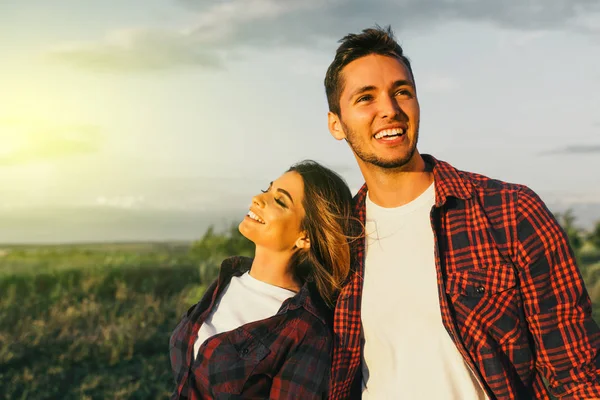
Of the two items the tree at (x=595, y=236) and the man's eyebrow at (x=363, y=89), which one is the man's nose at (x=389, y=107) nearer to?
the man's eyebrow at (x=363, y=89)

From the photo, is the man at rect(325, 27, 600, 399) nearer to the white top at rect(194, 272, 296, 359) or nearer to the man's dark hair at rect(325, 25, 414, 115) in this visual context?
the man's dark hair at rect(325, 25, 414, 115)

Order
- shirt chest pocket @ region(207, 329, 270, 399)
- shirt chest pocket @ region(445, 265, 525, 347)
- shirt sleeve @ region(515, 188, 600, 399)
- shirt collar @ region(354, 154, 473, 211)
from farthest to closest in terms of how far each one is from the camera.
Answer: shirt chest pocket @ region(207, 329, 270, 399) → shirt collar @ region(354, 154, 473, 211) → shirt chest pocket @ region(445, 265, 525, 347) → shirt sleeve @ region(515, 188, 600, 399)

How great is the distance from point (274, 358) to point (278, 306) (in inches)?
12.5

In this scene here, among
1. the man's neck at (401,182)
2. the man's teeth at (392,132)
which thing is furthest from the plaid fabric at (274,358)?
the man's teeth at (392,132)

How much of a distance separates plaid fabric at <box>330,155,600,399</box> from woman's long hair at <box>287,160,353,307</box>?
0.55m

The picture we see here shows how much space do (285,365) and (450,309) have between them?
0.87 meters

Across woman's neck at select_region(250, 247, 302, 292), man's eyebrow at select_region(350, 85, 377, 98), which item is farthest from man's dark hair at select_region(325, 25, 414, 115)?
woman's neck at select_region(250, 247, 302, 292)

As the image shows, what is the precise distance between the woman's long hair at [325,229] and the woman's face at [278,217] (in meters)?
0.04

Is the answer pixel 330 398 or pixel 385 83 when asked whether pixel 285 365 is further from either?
pixel 385 83

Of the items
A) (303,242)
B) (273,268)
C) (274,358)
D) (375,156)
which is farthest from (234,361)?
(375,156)

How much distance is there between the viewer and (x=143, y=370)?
6547 mm

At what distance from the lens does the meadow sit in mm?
6316

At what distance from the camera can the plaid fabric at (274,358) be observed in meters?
3.18

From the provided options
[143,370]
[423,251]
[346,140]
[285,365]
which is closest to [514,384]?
[423,251]
